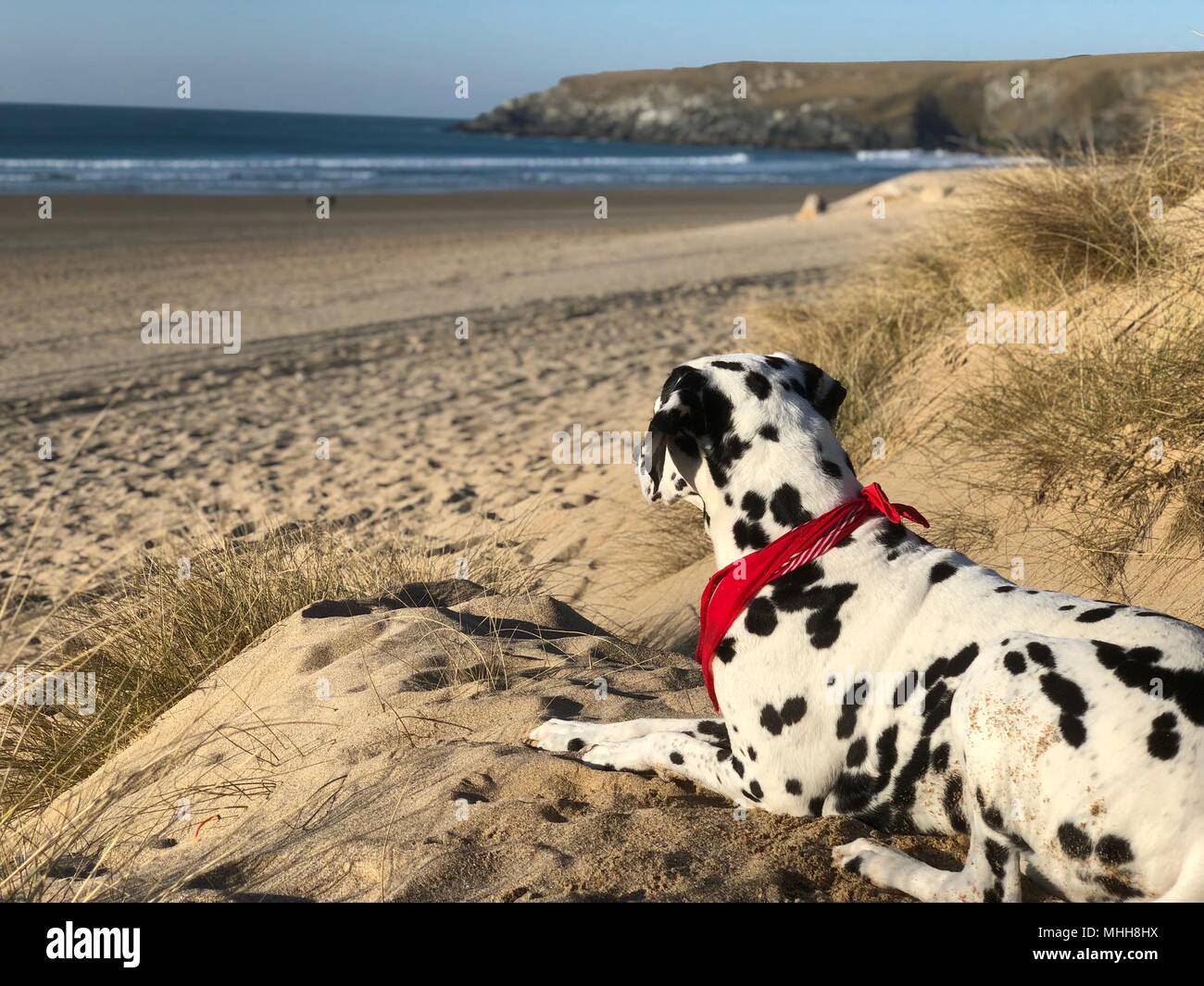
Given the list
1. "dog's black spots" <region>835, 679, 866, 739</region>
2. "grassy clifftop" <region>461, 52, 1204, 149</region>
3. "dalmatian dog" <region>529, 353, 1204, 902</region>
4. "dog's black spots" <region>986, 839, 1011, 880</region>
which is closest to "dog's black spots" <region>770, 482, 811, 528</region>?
"dalmatian dog" <region>529, 353, 1204, 902</region>

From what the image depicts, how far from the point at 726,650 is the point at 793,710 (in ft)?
0.90

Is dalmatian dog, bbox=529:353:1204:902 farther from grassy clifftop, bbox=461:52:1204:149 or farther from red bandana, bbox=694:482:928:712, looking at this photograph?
grassy clifftop, bbox=461:52:1204:149

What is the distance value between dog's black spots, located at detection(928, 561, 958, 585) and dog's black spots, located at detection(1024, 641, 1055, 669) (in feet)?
1.36

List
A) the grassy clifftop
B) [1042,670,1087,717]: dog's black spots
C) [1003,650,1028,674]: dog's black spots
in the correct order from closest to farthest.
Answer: [1042,670,1087,717]: dog's black spots
[1003,650,1028,674]: dog's black spots
the grassy clifftop

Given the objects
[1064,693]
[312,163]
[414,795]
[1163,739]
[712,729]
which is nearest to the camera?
[1163,739]

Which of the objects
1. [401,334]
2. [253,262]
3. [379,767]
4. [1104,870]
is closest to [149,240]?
[253,262]

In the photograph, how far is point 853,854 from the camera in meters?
3.18

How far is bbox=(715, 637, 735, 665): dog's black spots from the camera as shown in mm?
3455

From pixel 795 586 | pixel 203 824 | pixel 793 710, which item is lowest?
pixel 203 824

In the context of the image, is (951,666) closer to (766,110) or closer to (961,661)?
(961,661)

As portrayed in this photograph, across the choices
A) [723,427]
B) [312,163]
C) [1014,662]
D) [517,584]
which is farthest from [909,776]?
[312,163]

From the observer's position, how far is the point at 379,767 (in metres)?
3.91

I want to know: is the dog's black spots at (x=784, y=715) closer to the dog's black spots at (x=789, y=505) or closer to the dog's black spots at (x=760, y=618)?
the dog's black spots at (x=760, y=618)
